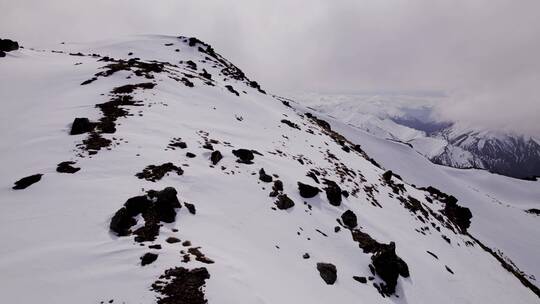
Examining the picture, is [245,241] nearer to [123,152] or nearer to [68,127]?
[123,152]

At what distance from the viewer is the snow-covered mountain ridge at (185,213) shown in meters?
11.7

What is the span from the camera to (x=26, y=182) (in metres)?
16.1

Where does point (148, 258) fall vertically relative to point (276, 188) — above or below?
below

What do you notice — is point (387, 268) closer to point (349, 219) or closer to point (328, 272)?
point (349, 219)

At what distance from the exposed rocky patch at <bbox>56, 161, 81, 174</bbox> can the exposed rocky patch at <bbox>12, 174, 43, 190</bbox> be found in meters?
1.07

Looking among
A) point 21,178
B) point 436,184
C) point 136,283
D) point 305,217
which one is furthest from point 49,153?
point 436,184

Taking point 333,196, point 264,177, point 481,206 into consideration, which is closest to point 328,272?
point 264,177

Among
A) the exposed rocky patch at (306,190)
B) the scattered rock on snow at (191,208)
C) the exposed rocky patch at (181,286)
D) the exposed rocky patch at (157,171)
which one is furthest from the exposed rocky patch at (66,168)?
the exposed rocky patch at (306,190)

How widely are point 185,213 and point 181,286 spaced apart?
545 cm

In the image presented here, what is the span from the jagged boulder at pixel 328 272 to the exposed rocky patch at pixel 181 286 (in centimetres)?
716

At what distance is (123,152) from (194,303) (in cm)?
1253

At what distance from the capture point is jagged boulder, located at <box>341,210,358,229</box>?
24075 mm

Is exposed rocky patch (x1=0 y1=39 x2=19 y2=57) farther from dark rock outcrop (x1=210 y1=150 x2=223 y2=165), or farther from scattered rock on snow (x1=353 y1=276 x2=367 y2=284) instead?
scattered rock on snow (x1=353 y1=276 x2=367 y2=284)

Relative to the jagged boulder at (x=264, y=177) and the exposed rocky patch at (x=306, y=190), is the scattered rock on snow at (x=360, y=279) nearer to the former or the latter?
the exposed rocky patch at (x=306, y=190)
